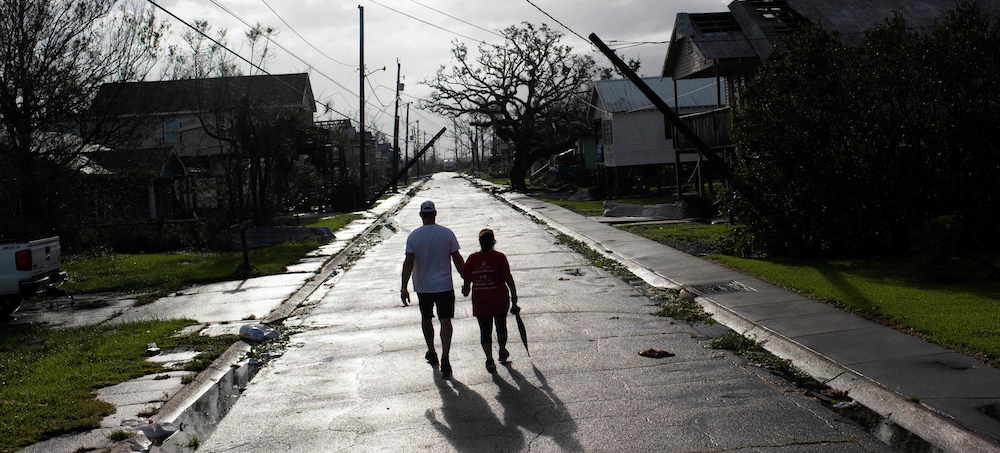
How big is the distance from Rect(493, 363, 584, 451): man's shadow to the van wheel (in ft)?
29.5

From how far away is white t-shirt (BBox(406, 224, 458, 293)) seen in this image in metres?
8.44

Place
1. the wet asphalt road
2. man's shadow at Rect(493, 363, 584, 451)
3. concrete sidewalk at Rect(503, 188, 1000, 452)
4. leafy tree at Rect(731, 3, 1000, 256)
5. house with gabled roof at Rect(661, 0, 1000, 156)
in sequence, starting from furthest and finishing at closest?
1. house with gabled roof at Rect(661, 0, 1000, 156)
2. leafy tree at Rect(731, 3, 1000, 256)
3. man's shadow at Rect(493, 363, 584, 451)
4. the wet asphalt road
5. concrete sidewalk at Rect(503, 188, 1000, 452)

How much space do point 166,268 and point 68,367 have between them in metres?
10.2

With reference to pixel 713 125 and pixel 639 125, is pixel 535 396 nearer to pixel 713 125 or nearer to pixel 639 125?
pixel 713 125

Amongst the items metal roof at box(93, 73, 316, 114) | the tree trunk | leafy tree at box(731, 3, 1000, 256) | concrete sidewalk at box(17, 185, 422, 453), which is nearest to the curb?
concrete sidewalk at box(17, 185, 422, 453)

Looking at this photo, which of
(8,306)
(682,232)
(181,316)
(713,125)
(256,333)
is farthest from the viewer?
(713,125)

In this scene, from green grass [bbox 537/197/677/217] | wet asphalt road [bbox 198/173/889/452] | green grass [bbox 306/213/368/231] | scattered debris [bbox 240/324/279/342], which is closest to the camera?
wet asphalt road [bbox 198/173/889/452]

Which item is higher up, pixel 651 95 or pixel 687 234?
pixel 651 95

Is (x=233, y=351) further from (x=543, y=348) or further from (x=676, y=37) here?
(x=676, y=37)

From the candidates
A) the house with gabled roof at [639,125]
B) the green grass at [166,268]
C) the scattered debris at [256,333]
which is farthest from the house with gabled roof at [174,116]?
the house with gabled roof at [639,125]

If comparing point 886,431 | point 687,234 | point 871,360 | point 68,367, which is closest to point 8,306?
point 68,367

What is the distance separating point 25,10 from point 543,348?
15.7m

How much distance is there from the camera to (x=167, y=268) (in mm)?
18906

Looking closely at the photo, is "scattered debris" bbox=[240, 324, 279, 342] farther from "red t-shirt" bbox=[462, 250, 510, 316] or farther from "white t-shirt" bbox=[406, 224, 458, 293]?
"red t-shirt" bbox=[462, 250, 510, 316]
